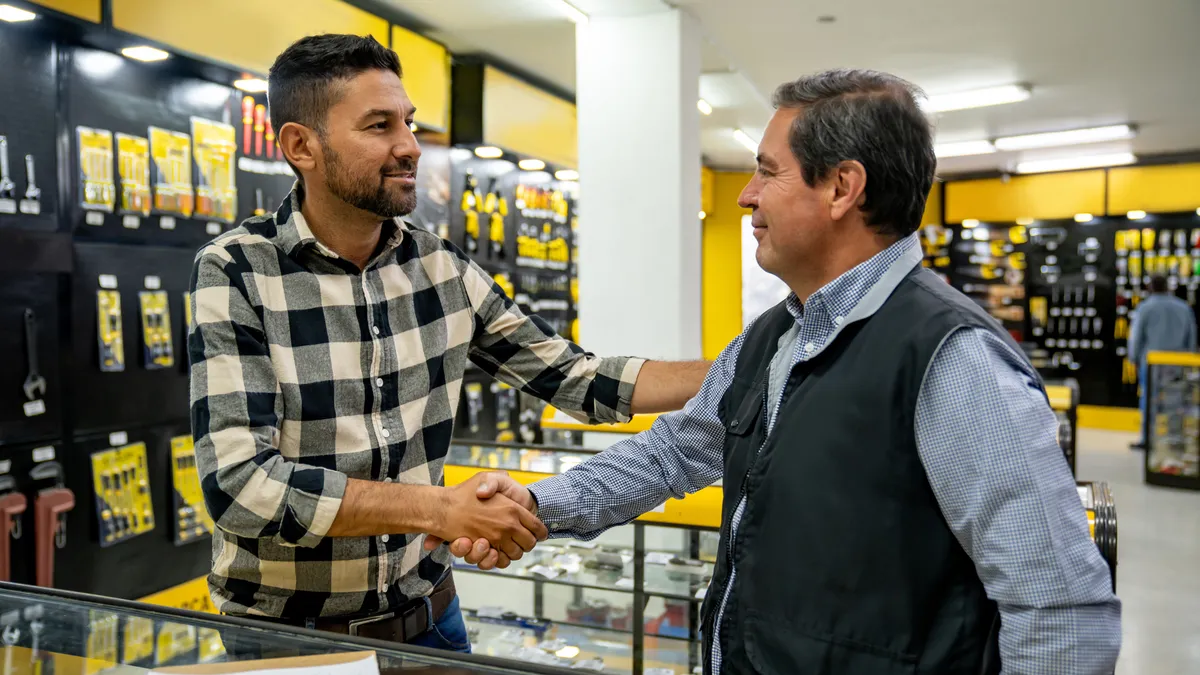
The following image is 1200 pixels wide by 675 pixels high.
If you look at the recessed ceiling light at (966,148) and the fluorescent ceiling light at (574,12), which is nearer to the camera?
the fluorescent ceiling light at (574,12)

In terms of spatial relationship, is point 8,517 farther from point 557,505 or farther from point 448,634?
point 557,505

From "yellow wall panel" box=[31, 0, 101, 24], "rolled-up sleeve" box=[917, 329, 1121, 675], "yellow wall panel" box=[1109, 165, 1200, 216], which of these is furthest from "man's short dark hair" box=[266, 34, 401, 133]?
"yellow wall panel" box=[1109, 165, 1200, 216]

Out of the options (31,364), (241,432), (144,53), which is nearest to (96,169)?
(144,53)

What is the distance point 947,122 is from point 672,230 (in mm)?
5371

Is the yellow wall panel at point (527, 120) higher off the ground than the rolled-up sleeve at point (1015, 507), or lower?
higher

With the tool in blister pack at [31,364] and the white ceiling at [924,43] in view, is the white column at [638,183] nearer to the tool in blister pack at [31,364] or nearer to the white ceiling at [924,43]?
the white ceiling at [924,43]

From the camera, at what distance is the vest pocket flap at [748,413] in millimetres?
1365

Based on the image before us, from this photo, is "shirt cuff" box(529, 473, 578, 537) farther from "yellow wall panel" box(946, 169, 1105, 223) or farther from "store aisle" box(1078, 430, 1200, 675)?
"yellow wall panel" box(946, 169, 1105, 223)

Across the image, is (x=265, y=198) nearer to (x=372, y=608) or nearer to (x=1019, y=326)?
(x=372, y=608)

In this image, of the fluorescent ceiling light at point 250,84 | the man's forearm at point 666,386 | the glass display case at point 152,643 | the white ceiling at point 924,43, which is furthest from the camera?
the white ceiling at point 924,43

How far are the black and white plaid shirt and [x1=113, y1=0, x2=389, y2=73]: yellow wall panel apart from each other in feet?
8.95

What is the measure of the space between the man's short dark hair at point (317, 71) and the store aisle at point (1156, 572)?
4.20 meters

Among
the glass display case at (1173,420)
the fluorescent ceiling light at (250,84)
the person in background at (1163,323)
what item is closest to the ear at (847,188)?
the fluorescent ceiling light at (250,84)

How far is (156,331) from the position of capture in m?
4.16
